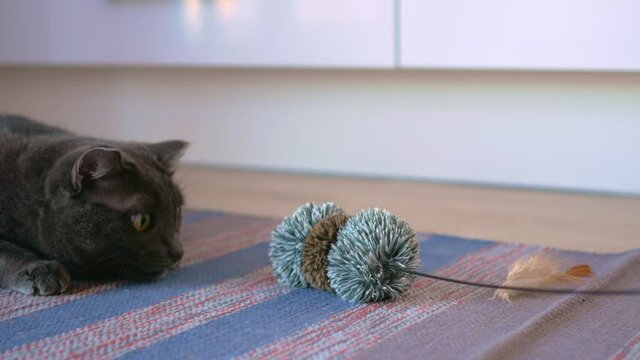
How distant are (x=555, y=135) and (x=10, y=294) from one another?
1274mm

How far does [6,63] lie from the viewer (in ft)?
8.37

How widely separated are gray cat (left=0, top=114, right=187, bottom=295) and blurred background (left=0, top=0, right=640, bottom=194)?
783 mm

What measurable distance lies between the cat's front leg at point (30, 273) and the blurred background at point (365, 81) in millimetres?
961

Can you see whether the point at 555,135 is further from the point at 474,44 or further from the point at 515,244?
the point at 515,244

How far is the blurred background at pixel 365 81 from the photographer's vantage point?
1.81m

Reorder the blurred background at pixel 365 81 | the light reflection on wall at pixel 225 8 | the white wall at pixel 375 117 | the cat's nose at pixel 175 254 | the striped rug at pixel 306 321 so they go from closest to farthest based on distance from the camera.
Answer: the striped rug at pixel 306 321 < the cat's nose at pixel 175 254 < the blurred background at pixel 365 81 < the white wall at pixel 375 117 < the light reflection on wall at pixel 225 8

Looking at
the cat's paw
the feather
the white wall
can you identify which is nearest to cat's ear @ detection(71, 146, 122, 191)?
the cat's paw

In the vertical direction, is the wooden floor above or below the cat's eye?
below

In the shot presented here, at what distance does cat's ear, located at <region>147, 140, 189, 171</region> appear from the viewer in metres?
1.41

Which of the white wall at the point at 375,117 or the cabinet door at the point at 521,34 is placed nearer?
the cabinet door at the point at 521,34

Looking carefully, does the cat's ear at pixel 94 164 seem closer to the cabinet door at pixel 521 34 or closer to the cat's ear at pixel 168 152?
the cat's ear at pixel 168 152

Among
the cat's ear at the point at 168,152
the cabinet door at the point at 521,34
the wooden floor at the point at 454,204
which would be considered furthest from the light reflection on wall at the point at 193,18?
the cat's ear at the point at 168,152

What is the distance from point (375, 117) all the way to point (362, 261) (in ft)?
3.65

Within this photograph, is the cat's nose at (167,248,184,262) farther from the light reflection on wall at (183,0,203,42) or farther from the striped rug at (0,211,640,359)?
Answer: the light reflection on wall at (183,0,203,42)
